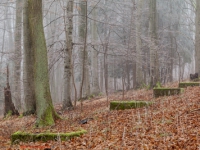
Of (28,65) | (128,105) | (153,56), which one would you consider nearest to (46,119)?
(128,105)

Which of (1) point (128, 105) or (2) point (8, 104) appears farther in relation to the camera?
(2) point (8, 104)

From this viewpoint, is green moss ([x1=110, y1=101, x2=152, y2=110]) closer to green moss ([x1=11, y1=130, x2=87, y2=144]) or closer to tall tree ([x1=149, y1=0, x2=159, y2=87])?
green moss ([x1=11, y1=130, x2=87, y2=144])

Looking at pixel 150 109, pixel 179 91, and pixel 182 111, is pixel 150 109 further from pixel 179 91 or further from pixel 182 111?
pixel 179 91

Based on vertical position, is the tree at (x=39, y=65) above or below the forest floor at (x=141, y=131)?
above

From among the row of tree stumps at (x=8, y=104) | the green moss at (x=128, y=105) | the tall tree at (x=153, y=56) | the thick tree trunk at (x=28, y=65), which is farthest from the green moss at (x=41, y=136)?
the tall tree at (x=153, y=56)

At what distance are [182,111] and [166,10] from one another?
19614 mm

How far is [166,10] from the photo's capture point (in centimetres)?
2495

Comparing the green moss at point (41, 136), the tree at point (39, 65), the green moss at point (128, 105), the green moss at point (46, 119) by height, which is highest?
the tree at point (39, 65)

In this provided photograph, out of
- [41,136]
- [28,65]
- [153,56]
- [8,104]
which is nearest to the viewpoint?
[41,136]

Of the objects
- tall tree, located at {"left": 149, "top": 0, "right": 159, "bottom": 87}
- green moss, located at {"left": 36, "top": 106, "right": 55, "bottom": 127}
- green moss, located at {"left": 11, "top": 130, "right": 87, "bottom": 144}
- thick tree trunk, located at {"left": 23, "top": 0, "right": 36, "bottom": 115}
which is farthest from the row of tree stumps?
tall tree, located at {"left": 149, "top": 0, "right": 159, "bottom": 87}

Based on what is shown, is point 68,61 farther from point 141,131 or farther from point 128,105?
point 141,131

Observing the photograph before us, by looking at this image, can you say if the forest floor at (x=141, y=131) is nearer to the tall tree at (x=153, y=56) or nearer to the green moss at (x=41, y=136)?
the green moss at (x=41, y=136)

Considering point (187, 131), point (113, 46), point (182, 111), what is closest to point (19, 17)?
point (113, 46)

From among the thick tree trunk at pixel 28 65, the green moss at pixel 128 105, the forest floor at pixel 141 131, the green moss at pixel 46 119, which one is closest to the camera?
the forest floor at pixel 141 131
